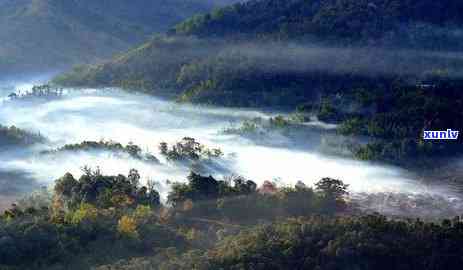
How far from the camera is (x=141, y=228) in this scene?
156ft

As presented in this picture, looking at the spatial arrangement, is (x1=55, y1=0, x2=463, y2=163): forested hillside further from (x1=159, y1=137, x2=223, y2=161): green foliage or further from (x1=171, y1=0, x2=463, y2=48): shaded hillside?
(x1=159, y1=137, x2=223, y2=161): green foliage

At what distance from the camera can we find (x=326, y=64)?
9131 centimetres

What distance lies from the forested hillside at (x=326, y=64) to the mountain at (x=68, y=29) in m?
34.2

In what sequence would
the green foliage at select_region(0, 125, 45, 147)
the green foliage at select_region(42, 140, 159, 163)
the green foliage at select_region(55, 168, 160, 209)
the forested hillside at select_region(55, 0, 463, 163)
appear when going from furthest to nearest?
the green foliage at select_region(0, 125, 45, 147) < the forested hillside at select_region(55, 0, 463, 163) < the green foliage at select_region(42, 140, 159, 163) < the green foliage at select_region(55, 168, 160, 209)

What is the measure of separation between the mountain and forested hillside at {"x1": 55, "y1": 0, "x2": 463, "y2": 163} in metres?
34.2

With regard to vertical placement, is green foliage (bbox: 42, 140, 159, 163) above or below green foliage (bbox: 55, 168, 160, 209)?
above

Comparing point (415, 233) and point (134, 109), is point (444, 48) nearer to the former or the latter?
point (134, 109)

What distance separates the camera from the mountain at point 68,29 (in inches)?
5556

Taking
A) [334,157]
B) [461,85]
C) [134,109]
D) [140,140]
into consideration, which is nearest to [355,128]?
[334,157]

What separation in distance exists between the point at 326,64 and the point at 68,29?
74.2 metres

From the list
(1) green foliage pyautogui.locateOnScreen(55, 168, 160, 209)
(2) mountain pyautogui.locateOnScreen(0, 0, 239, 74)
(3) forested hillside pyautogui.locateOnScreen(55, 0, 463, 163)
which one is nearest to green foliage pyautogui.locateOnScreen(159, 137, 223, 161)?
(1) green foliage pyautogui.locateOnScreen(55, 168, 160, 209)

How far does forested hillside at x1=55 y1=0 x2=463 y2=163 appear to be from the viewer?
78.4 metres

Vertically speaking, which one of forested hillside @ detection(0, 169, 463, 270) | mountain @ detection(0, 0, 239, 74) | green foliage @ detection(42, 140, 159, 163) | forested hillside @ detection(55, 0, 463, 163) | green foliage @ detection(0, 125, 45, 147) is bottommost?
forested hillside @ detection(0, 169, 463, 270)

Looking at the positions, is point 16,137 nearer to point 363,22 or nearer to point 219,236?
→ point 363,22
